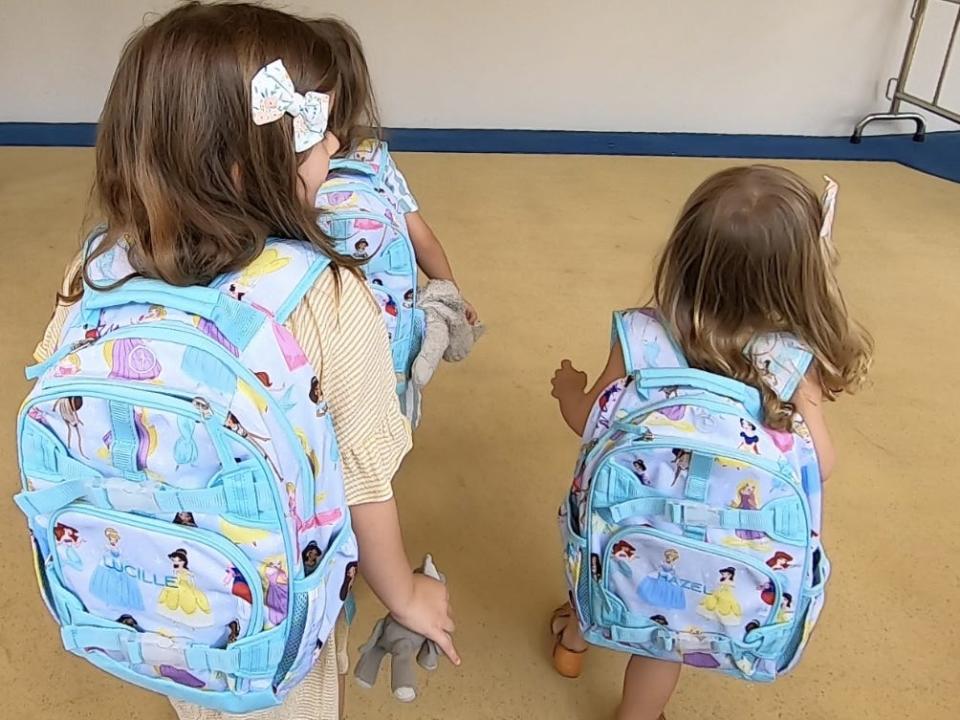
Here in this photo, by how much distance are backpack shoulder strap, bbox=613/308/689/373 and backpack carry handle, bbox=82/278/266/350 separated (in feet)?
1.41

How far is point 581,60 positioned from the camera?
321cm

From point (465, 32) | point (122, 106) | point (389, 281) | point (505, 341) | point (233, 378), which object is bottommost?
point (505, 341)

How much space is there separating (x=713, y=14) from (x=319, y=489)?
285cm

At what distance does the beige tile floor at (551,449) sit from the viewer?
130cm

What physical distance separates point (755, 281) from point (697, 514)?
24 cm

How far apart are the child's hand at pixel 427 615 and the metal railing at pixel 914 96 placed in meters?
2.90

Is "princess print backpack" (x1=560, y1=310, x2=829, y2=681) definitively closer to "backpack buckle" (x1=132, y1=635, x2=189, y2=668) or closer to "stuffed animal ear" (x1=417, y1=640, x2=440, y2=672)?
"stuffed animal ear" (x1=417, y1=640, x2=440, y2=672)

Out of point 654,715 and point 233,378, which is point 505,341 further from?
point 233,378

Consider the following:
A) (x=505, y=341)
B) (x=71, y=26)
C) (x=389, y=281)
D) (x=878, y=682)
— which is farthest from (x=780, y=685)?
(x=71, y=26)

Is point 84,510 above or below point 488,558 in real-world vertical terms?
above

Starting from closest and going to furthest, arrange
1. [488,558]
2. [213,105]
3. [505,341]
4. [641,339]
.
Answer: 1. [213,105]
2. [641,339]
3. [488,558]
4. [505,341]

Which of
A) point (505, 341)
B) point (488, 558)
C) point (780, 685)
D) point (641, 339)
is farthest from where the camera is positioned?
point (505, 341)

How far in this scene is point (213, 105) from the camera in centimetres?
71

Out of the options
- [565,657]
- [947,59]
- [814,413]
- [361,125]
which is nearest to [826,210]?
[814,413]
